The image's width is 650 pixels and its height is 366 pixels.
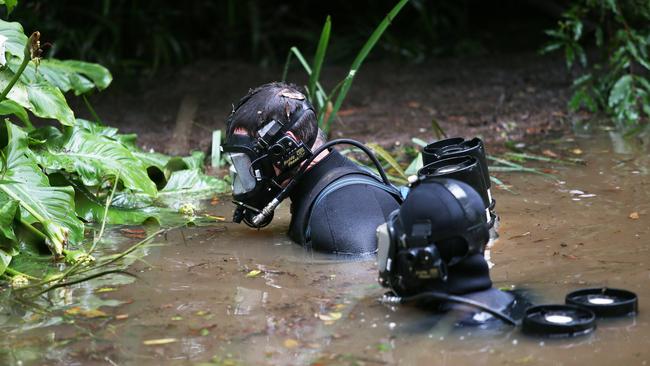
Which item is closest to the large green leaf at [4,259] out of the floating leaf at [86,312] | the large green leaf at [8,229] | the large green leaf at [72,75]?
the large green leaf at [8,229]

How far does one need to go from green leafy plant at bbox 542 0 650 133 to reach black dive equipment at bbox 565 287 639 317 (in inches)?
133

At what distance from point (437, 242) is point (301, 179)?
3.52 ft

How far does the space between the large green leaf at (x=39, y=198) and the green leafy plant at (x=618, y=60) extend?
362 centimetres

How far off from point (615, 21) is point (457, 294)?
4664 millimetres

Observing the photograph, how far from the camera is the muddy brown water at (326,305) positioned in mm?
2730

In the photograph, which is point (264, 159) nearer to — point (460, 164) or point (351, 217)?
point (351, 217)

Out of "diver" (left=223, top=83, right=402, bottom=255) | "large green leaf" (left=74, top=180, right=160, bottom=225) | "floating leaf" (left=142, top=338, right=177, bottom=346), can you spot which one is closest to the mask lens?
"diver" (left=223, top=83, right=402, bottom=255)

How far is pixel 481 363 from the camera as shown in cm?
263

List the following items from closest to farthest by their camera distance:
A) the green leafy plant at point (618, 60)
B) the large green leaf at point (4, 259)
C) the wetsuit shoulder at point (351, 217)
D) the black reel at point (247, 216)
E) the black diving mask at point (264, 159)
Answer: the large green leaf at point (4, 259), the wetsuit shoulder at point (351, 217), the black diving mask at point (264, 159), the black reel at point (247, 216), the green leafy plant at point (618, 60)

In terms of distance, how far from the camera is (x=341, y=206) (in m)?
3.70

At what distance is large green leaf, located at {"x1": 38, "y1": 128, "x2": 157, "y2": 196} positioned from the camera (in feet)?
14.3

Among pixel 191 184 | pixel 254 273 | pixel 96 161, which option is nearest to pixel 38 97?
pixel 96 161

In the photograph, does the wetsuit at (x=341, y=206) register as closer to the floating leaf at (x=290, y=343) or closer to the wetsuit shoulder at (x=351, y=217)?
the wetsuit shoulder at (x=351, y=217)

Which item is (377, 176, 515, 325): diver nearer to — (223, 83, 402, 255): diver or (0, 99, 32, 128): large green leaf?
(223, 83, 402, 255): diver
